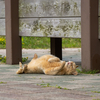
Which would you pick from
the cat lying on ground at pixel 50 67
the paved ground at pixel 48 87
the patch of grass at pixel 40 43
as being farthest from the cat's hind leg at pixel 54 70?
the patch of grass at pixel 40 43

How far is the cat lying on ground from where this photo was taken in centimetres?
587

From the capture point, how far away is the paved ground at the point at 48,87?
3.94 meters

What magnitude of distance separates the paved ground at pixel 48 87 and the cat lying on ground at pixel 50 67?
0.16 metres

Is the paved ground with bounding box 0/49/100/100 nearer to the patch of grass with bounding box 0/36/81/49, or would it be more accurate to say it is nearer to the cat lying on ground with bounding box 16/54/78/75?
the cat lying on ground with bounding box 16/54/78/75

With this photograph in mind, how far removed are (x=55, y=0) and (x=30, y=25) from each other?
1.05 m

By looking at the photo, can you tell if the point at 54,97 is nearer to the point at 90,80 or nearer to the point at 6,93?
the point at 6,93

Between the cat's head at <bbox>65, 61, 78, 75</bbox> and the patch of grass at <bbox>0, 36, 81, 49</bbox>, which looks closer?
the cat's head at <bbox>65, 61, 78, 75</bbox>

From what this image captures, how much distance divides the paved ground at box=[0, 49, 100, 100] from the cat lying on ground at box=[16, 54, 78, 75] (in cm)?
16

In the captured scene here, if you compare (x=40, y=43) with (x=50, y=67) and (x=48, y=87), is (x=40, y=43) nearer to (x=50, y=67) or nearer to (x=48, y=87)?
(x=50, y=67)

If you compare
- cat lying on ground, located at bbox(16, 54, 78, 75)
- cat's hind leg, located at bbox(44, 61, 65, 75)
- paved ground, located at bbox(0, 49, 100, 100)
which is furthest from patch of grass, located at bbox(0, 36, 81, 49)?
paved ground, located at bbox(0, 49, 100, 100)

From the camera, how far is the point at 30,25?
7703 millimetres

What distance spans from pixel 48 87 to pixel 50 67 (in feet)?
4.61

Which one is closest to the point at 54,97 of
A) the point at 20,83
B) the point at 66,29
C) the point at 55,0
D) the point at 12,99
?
the point at 12,99

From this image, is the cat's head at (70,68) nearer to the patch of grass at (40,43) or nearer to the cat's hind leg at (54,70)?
the cat's hind leg at (54,70)
